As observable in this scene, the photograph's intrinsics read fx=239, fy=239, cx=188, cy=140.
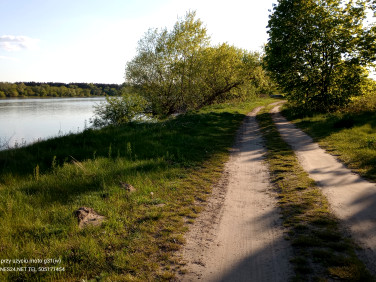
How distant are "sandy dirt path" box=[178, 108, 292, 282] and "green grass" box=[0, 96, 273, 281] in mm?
326

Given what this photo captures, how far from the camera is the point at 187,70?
25.0 metres

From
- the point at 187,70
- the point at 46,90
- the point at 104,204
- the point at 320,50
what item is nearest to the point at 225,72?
the point at 187,70

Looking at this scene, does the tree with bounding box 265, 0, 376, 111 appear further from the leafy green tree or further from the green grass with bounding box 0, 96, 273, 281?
the green grass with bounding box 0, 96, 273, 281

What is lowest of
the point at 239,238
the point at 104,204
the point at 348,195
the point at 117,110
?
the point at 239,238

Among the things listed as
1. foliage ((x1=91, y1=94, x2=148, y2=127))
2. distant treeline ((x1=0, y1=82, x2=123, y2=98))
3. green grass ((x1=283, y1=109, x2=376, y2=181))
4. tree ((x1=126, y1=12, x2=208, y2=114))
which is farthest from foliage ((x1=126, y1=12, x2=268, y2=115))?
distant treeline ((x1=0, y1=82, x2=123, y2=98))

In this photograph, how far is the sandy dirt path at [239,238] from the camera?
3197mm

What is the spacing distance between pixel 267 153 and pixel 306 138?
3.45 m

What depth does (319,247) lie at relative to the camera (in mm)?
3561

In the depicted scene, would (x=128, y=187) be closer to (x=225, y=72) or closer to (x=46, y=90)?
(x=225, y=72)

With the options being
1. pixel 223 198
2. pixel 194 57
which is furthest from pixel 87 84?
pixel 223 198

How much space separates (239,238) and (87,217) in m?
2.78

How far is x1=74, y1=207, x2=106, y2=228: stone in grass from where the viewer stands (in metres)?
4.30

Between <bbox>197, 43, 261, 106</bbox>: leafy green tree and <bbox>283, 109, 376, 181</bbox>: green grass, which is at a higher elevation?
<bbox>197, 43, 261, 106</bbox>: leafy green tree

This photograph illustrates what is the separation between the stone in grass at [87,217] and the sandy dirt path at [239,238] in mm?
1719
